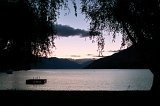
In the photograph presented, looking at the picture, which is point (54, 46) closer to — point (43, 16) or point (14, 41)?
point (43, 16)

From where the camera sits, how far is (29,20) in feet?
91.4

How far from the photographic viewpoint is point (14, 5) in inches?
1101

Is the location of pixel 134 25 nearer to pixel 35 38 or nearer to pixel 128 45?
pixel 128 45
